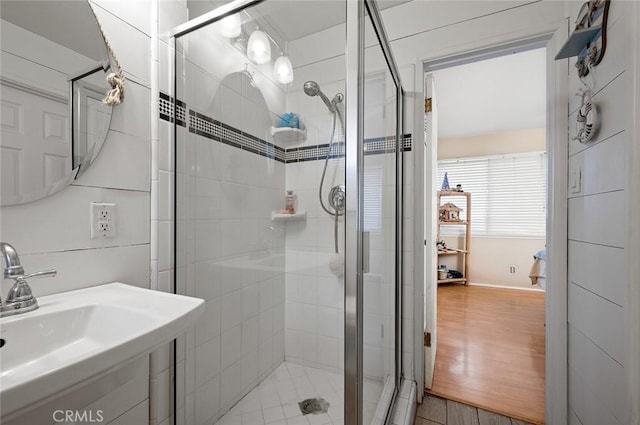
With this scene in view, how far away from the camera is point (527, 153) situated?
4.16m

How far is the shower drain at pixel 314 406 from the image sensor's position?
4.10ft

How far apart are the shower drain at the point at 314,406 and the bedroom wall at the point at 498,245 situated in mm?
3983

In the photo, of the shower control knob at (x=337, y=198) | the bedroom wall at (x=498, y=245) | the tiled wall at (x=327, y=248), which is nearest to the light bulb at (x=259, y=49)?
the tiled wall at (x=327, y=248)

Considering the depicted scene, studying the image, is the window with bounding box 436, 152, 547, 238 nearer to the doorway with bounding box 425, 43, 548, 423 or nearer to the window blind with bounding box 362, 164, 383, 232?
the doorway with bounding box 425, 43, 548, 423

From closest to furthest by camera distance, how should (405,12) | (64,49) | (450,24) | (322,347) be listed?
(64,49), (322,347), (450,24), (405,12)

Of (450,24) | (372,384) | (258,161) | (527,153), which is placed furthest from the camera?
(527,153)

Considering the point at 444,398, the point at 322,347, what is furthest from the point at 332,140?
the point at 444,398

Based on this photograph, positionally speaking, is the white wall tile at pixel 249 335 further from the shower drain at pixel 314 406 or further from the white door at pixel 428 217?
the white door at pixel 428 217

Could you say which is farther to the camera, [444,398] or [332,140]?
[444,398]

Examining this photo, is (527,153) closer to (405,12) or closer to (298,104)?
(405,12)

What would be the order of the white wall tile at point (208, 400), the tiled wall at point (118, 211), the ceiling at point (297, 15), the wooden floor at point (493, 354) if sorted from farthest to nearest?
1. the wooden floor at point (493, 354)
2. the white wall tile at point (208, 400)
3. the ceiling at point (297, 15)
4. the tiled wall at point (118, 211)

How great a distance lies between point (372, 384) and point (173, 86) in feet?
4.99

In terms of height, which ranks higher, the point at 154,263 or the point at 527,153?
the point at 527,153

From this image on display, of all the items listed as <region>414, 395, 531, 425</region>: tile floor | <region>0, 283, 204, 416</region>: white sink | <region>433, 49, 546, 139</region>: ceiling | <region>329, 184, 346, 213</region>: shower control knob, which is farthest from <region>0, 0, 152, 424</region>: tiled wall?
<region>433, 49, 546, 139</region>: ceiling
